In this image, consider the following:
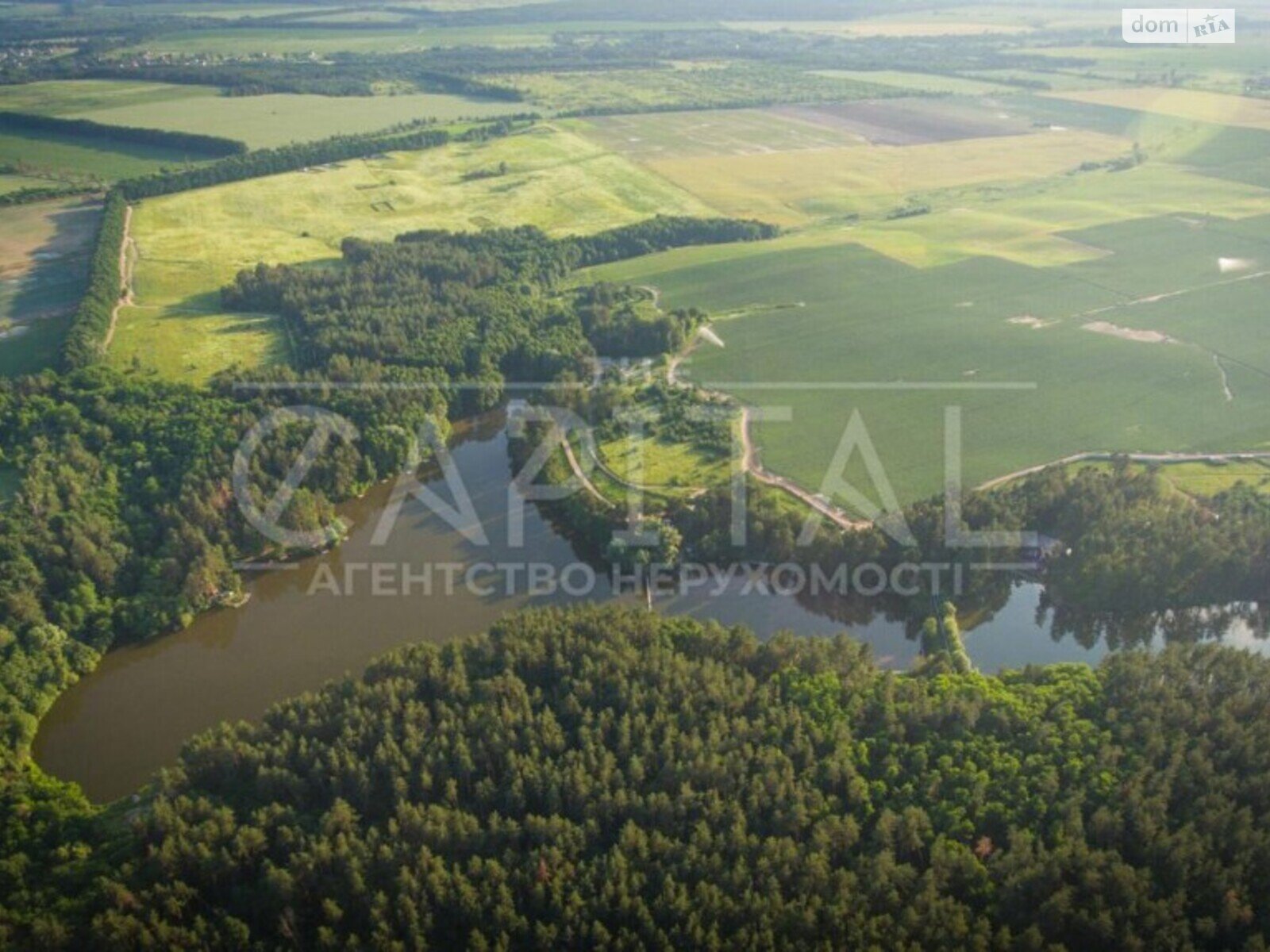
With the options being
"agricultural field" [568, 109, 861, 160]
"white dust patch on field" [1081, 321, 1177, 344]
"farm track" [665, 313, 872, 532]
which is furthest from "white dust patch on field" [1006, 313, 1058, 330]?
"agricultural field" [568, 109, 861, 160]

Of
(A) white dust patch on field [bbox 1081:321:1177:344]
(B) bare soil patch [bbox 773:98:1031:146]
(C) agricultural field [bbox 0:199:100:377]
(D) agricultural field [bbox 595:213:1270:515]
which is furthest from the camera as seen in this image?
(B) bare soil patch [bbox 773:98:1031:146]

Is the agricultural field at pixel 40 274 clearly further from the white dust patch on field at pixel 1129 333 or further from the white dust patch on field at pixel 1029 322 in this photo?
the white dust patch on field at pixel 1129 333

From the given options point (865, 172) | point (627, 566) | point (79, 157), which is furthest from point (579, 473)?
point (79, 157)

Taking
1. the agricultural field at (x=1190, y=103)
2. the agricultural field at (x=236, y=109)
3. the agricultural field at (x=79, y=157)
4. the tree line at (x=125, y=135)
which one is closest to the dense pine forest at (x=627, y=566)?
the agricultural field at (x=79, y=157)

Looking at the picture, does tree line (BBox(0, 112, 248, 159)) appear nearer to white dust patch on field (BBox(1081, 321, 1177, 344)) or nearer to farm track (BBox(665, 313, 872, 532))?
farm track (BBox(665, 313, 872, 532))

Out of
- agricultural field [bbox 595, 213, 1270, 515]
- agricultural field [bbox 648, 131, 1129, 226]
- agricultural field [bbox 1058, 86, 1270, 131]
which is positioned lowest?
agricultural field [bbox 595, 213, 1270, 515]

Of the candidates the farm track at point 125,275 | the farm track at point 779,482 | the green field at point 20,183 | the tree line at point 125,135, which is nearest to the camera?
the farm track at point 779,482
